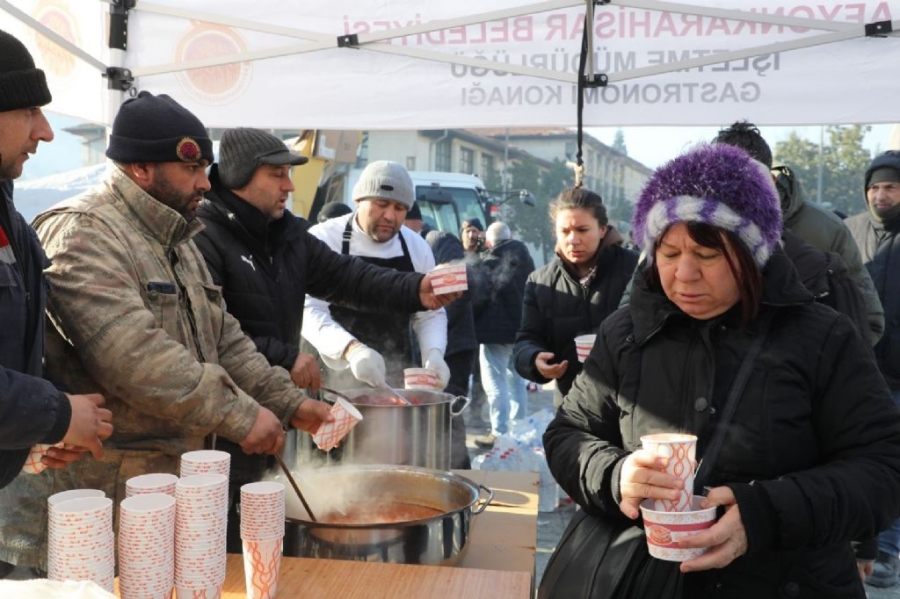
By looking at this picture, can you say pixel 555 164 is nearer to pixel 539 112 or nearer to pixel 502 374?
pixel 502 374

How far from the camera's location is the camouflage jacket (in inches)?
80.5

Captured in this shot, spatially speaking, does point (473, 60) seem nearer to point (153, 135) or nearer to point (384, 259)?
point (384, 259)

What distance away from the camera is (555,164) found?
38.9 meters

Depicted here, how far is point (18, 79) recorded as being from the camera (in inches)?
75.1

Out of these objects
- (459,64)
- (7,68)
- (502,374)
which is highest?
(459,64)

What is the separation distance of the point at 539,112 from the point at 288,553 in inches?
106

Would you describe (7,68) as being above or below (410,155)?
below

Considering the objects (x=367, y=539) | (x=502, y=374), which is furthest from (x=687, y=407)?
(x=502, y=374)

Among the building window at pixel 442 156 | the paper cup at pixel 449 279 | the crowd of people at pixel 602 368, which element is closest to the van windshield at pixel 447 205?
the paper cup at pixel 449 279

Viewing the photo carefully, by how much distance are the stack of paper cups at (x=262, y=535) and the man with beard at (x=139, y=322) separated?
53 cm

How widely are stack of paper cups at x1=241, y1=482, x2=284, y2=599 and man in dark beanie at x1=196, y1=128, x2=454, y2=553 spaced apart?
3.51ft

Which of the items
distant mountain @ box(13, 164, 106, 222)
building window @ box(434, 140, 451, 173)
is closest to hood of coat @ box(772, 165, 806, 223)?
distant mountain @ box(13, 164, 106, 222)

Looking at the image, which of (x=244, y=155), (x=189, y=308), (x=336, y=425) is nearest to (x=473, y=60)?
(x=244, y=155)

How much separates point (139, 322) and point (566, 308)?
260 cm
